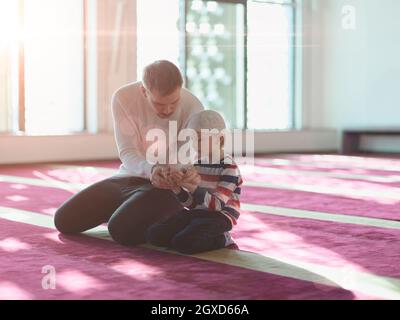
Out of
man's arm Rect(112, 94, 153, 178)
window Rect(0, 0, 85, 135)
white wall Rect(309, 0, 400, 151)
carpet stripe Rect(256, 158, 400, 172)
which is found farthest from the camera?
white wall Rect(309, 0, 400, 151)

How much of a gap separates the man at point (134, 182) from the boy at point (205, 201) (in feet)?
0.24

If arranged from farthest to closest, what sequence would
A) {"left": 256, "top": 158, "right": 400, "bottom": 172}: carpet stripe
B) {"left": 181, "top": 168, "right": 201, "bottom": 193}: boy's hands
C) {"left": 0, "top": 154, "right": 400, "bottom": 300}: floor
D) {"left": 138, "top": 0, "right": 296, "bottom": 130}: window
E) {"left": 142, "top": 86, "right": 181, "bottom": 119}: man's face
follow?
{"left": 138, "top": 0, "right": 296, "bottom": 130}: window < {"left": 256, "top": 158, "right": 400, "bottom": 172}: carpet stripe < {"left": 142, "top": 86, "right": 181, "bottom": 119}: man's face < {"left": 181, "top": 168, "right": 201, "bottom": 193}: boy's hands < {"left": 0, "top": 154, "right": 400, "bottom": 300}: floor

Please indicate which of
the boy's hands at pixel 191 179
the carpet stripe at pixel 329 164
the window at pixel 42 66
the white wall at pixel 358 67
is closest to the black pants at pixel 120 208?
the boy's hands at pixel 191 179

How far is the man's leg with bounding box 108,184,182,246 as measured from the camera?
256 cm

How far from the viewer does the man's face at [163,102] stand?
2.50 m

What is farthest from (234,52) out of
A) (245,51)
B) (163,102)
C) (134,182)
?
(163,102)

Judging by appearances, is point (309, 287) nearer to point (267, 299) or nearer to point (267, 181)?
point (267, 299)

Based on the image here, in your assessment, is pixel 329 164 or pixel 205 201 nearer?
pixel 205 201

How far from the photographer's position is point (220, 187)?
2.46 m

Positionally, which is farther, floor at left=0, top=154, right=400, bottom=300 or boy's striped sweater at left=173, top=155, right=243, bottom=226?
boy's striped sweater at left=173, top=155, right=243, bottom=226

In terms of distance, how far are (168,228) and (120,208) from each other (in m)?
0.22

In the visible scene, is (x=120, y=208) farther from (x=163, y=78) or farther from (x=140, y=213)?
(x=163, y=78)

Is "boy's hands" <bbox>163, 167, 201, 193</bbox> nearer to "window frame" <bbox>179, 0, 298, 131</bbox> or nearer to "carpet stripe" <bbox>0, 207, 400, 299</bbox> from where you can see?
"carpet stripe" <bbox>0, 207, 400, 299</bbox>

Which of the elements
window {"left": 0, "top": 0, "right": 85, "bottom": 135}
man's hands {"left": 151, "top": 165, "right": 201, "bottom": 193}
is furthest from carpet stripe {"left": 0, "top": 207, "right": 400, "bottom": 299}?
window {"left": 0, "top": 0, "right": 85, "bottom": 135}
